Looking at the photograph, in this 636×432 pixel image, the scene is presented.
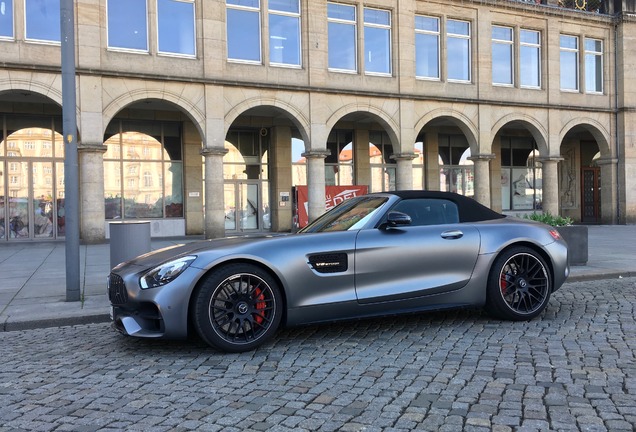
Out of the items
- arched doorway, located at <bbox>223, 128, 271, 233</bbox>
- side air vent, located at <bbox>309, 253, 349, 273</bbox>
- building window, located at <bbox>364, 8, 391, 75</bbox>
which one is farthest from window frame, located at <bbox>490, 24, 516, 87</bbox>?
side air vent, located at <bbox>309, 253, 349, 273</bbox>

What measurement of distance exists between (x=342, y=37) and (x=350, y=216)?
1669 cm

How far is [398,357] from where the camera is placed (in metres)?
4.74

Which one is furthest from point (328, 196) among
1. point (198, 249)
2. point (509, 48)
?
point (198, 249)

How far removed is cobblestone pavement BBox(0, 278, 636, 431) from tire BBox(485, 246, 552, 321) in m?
0.16

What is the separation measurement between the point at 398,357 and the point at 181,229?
17.6 meters

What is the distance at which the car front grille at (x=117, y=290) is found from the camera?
5.00m

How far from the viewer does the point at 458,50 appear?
23.3m

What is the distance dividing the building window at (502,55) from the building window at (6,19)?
18.2 meters

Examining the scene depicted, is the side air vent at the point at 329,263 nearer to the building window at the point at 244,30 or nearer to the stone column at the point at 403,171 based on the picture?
the building window at the point at 244,30

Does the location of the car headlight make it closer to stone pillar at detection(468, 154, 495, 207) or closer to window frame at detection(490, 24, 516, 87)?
stone pillar at detection(468, 154, 495, 207)

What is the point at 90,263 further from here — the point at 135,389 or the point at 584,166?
the point at 584,166

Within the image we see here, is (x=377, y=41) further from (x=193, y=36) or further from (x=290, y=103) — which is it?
Answer: (x=193, y=36)

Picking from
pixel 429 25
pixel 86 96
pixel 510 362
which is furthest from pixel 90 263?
pixel 429 25

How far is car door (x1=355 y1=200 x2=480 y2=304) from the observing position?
5.34 m
